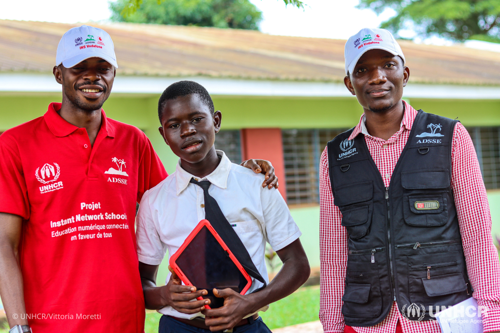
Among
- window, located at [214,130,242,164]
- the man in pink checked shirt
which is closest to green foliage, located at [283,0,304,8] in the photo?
the man in pink checked shirt

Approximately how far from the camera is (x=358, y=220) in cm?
241

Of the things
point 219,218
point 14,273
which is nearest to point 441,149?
point 219,218

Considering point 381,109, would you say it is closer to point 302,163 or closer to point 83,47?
point 83,47

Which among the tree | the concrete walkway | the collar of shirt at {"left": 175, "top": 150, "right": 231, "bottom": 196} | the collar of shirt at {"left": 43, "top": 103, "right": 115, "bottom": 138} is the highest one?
the tree

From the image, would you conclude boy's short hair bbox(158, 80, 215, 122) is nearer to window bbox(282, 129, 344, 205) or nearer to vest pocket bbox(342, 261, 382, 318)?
vest pocket bbox(342, 261, 382, 318)

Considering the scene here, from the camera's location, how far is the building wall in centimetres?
719

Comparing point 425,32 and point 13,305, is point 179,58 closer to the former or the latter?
point 13,305

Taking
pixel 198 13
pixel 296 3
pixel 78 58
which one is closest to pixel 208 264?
pixel 78 58

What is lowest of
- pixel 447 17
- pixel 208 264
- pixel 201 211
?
pixel 208 264

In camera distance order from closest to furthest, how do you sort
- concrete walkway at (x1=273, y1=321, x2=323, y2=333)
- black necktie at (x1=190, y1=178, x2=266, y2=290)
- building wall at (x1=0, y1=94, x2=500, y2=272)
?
black necktie at (x1=190, y1=178, x2=266, y2=290) → concrete walkway at (x1=273, y1=321, x2=323, y2=333) → building wall at (x1=0, y1=94, x2=500, y2=272)

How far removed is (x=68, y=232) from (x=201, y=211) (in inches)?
24.2

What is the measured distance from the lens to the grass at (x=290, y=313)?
19.2 feet

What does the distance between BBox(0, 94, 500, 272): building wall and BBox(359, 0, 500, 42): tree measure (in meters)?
13.6

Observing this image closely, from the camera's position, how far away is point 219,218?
2.42m
